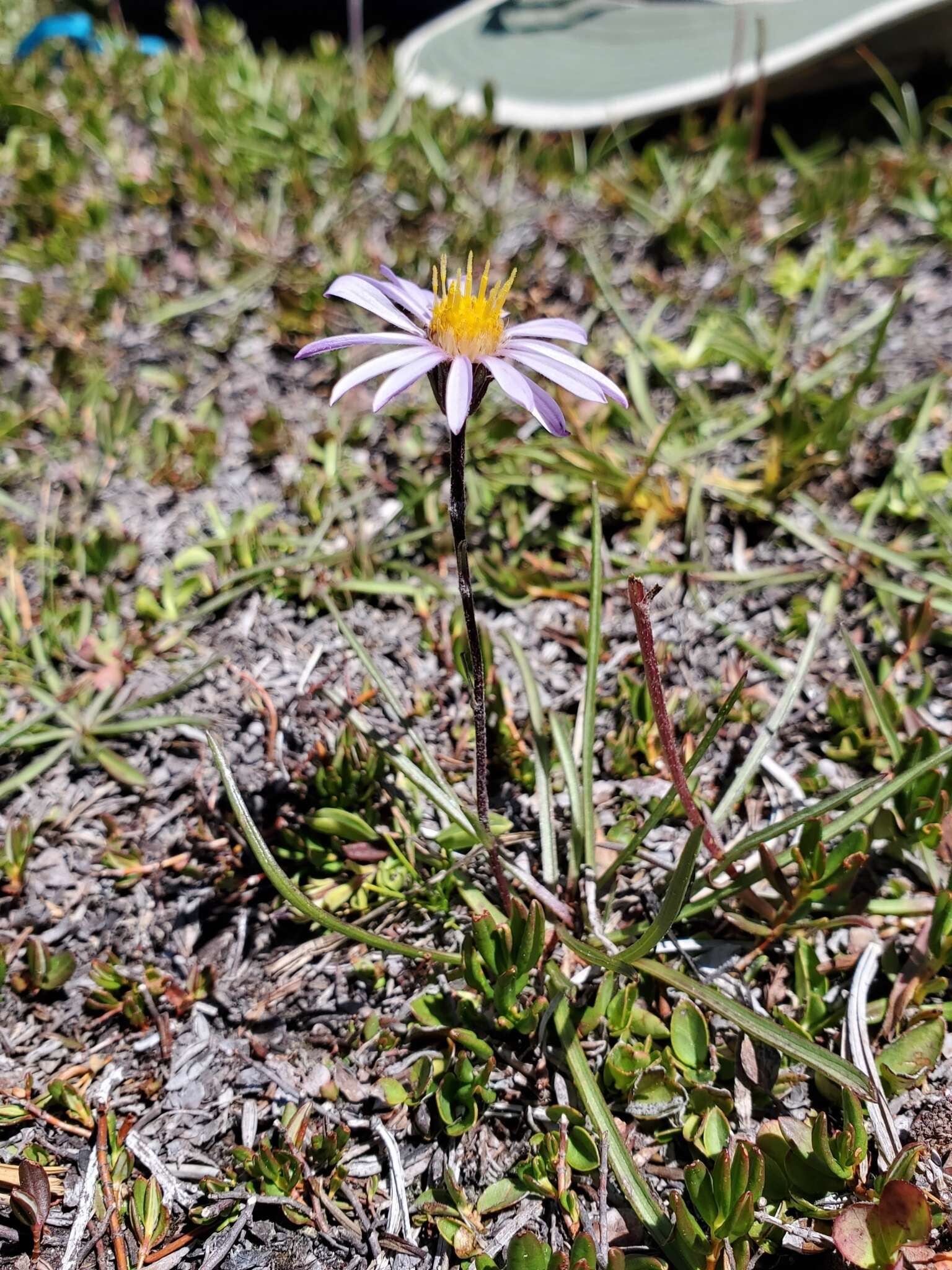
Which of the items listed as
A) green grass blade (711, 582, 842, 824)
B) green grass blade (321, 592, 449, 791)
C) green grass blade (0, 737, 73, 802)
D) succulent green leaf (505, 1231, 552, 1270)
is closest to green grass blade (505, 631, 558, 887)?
green grass blade (321, 592, 449, 791)

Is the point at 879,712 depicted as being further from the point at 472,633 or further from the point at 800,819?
the point at 472,633

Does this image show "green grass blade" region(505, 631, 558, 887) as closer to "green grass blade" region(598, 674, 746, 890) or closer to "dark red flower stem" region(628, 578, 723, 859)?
"green grass blade" region(598, 674, 746, 890)

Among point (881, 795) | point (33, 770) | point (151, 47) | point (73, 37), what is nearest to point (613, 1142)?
point (881, 795)

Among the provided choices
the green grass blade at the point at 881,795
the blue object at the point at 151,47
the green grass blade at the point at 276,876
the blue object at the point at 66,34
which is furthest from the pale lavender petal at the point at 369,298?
the blue object at the point at 66,34

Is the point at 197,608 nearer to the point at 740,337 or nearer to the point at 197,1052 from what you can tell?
the point at 197,1052

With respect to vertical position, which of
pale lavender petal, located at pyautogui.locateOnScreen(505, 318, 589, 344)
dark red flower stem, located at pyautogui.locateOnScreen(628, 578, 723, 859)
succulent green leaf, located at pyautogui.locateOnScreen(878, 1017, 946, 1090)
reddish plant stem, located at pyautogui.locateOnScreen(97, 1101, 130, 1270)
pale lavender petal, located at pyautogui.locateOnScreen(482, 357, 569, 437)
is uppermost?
pale lavender petal, located at pyautogui.locateOnScreen(505, 318, 589, 344)

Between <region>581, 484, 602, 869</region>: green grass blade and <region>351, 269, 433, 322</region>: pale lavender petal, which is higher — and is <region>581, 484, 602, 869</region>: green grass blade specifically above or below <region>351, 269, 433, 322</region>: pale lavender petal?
below
